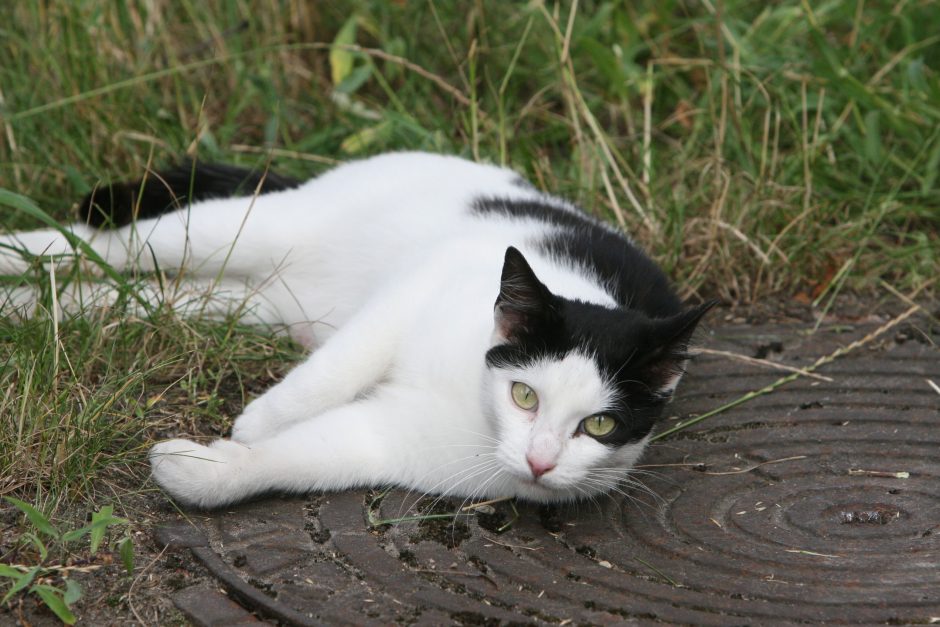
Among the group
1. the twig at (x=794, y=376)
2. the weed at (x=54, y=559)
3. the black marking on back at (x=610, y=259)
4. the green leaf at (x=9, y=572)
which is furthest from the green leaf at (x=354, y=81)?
the green leaf at (x=9, y=572)

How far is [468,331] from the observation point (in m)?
2.46

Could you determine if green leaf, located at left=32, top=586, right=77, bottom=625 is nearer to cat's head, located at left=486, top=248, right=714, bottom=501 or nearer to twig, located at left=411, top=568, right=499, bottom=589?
twig, located at left=411, top=568, right=499, bottom=589

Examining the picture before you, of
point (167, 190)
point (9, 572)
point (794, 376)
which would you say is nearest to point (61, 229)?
point (167, 190)

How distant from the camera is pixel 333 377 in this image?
8.22 ft

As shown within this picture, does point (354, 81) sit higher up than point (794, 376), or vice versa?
point (354, 81)

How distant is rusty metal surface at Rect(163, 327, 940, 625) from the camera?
201 cm

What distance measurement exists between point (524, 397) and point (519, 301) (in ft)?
0.67

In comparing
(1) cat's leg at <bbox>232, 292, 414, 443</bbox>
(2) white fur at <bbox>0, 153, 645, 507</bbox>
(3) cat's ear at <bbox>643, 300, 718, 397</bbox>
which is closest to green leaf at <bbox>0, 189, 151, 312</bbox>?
(2) white fur at <bbox>0, 153, 645, 507</bbox>

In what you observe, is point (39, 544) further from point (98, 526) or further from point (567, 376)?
point (567, 376)

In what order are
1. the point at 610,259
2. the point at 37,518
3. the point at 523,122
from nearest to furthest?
1. the point at 37,518
2. the point at 610,259
3. the point at 523,122

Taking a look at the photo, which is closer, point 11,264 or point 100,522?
point 100,522

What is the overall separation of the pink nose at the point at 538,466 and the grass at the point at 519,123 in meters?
0.91

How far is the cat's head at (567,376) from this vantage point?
2.16 m

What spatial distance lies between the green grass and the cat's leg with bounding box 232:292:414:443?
0.21 m
